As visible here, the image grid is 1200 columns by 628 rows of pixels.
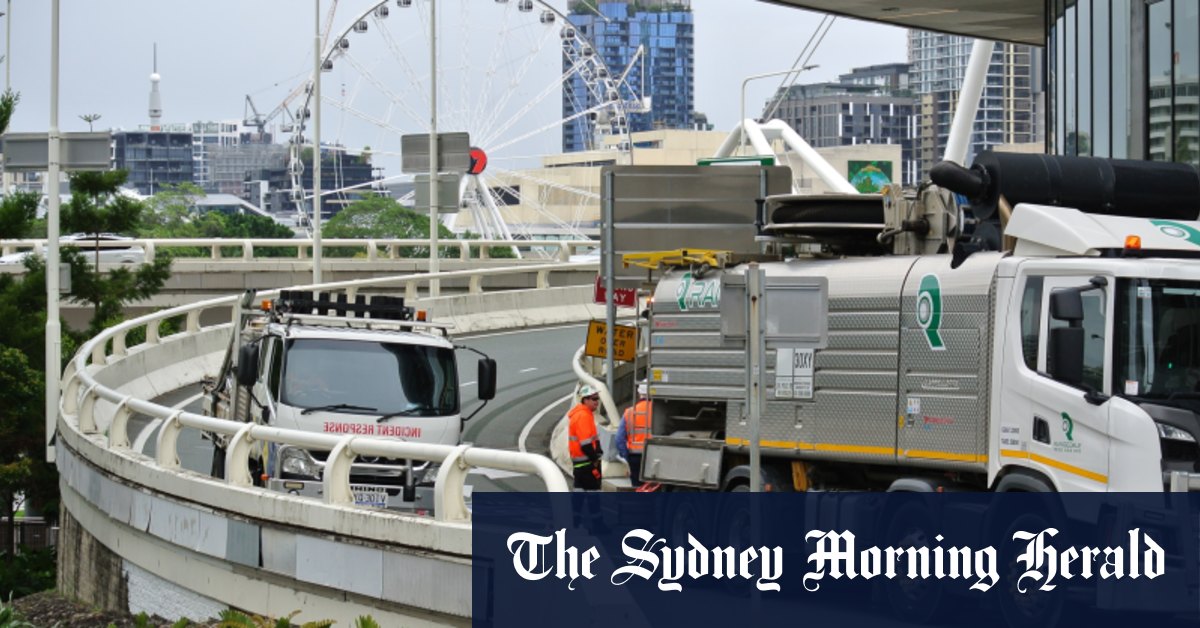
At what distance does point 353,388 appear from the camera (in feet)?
62.6

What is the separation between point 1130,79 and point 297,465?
14.3 m

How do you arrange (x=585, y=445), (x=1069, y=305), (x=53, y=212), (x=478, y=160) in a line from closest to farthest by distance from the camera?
(x=1069, y=305) < (x=585, y=445) < (x=53, y=212) < (x=478, y=160)

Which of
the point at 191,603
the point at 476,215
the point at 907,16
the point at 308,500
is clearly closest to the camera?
the point at 308,500

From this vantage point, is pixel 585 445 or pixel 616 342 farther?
pixel 616 342

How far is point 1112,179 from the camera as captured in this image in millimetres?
14859

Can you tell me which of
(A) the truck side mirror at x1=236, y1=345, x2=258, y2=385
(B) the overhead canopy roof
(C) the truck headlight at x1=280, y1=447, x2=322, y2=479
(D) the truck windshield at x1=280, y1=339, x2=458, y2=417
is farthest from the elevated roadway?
(B) the overhead canopy roof

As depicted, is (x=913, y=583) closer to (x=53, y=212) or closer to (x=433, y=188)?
(x=53, y=212)

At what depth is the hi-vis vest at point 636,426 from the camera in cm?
1980

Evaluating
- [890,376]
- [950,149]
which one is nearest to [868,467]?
[890,376]

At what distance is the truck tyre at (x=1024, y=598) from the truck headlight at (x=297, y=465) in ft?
22.9

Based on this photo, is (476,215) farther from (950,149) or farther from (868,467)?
(868,467)

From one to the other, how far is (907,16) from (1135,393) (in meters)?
30.3

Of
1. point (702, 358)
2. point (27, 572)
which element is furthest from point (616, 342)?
point (702, 358)

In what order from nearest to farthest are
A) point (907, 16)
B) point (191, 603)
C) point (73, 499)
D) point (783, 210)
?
point (191, 603)
point (783, 210)
point (73, 499)
point (907, 16)
